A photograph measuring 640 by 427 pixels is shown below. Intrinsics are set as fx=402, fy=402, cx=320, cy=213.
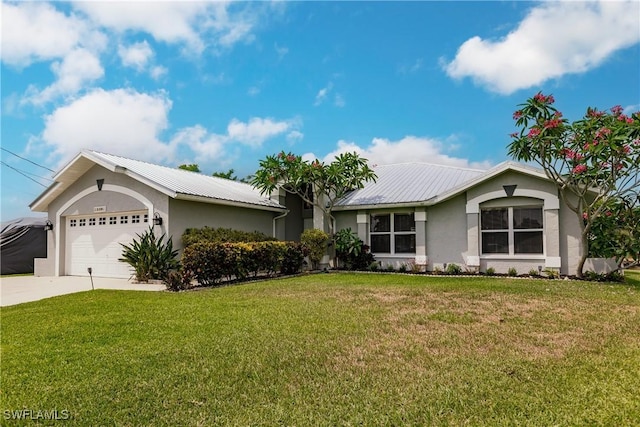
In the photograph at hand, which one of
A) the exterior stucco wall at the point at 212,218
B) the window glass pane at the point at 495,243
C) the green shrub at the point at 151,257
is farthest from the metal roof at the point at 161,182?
the window glass pane at the point at 495,243

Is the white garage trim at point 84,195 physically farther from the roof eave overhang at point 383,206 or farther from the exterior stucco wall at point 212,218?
the roof eave overhang at point 383,206

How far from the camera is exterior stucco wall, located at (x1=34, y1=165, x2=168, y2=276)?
14.6 metres

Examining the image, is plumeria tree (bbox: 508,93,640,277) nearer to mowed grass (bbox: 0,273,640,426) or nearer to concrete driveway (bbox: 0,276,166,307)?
mowed grass (bbox: 0,273,640,426)

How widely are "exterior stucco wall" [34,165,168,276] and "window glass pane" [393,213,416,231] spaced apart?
9362 millimetres

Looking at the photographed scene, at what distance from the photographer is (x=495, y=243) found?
50.0ft

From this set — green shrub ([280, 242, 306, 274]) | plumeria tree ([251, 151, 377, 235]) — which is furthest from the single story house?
green shrub ([280, 242, 306, 274])

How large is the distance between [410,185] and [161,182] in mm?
10589

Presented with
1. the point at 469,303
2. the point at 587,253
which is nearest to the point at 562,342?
the point at 469,303

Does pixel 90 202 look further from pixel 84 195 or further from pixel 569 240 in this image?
pixel 569 240

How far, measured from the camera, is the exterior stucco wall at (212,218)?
14344 mm

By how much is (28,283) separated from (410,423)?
1533 cm

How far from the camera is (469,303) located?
8.59 meters

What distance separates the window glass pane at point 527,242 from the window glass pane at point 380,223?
5068 millimetres

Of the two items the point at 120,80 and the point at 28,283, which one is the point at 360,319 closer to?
the point at 28,283
